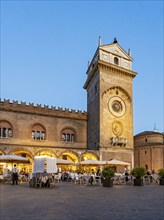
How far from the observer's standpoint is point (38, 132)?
111ft

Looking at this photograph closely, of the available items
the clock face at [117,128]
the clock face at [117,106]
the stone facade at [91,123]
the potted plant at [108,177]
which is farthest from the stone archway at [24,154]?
the potted plant at [108,177]

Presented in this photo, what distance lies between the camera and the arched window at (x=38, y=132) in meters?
33.5

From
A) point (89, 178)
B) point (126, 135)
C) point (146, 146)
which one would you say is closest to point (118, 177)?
point (89, 178)

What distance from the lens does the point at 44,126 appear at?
112ft

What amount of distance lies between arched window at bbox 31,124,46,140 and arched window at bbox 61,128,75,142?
294cm

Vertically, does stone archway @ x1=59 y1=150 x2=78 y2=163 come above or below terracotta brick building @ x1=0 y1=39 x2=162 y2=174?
below

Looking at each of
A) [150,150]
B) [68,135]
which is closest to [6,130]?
[68,135]

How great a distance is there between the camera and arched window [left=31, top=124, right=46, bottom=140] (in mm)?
33469

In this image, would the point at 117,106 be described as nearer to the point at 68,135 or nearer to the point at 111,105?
the point at 111,105

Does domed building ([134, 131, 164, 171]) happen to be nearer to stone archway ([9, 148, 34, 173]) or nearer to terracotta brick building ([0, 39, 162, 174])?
terracotta brick building ([0, 39, 162, 174])

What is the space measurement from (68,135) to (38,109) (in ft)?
19.1

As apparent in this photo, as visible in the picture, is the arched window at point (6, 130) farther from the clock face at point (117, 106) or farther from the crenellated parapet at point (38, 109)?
the clock face at point (117, 106)

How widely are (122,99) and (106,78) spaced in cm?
420

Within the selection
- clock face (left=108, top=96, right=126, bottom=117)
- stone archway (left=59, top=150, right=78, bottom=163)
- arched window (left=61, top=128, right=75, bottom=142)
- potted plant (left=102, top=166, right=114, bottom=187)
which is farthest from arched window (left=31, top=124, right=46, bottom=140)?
potted plant (left=102, top=166, right=114, bottom=187)
